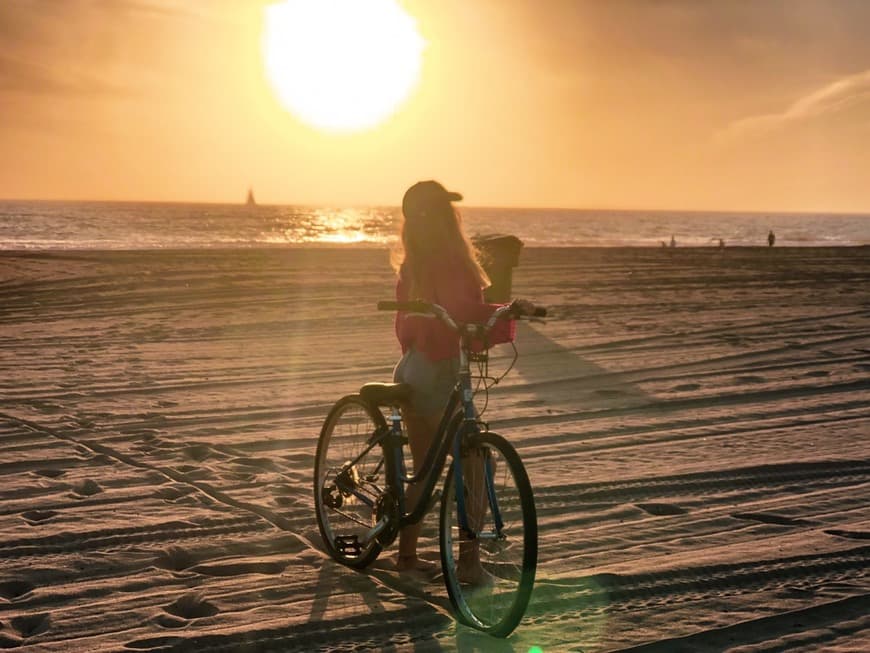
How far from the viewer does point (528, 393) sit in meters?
8.91

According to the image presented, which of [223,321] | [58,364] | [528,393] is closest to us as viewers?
[528,393]

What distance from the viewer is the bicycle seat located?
459 cm

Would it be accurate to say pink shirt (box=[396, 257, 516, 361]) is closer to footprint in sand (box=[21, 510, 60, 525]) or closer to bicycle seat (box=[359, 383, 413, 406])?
bicycle seat (box=[359, 383, 413, 406])

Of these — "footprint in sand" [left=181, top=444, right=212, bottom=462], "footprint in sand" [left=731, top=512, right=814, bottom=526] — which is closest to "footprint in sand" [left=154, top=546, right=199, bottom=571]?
"footprint in sand" [left=181, top=444, right=212, bottom=462]

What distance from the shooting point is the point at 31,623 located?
4.02 metres

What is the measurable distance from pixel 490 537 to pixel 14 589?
7.19ft

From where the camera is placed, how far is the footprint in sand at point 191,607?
4117 millimetres

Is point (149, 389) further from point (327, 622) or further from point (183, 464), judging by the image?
point (327, 622)

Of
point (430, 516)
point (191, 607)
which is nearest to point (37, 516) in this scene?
point (191, 607)

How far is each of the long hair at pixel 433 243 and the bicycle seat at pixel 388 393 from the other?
1.45 feet

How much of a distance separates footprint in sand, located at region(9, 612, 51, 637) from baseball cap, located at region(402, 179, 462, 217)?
2.36m

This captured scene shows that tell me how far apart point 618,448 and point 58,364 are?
6.27 m

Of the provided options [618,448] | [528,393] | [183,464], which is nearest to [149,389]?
[183,464]

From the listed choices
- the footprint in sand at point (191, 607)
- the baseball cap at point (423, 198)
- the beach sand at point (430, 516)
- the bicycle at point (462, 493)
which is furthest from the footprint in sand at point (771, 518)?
the footprint in sand at point (191, 607)
